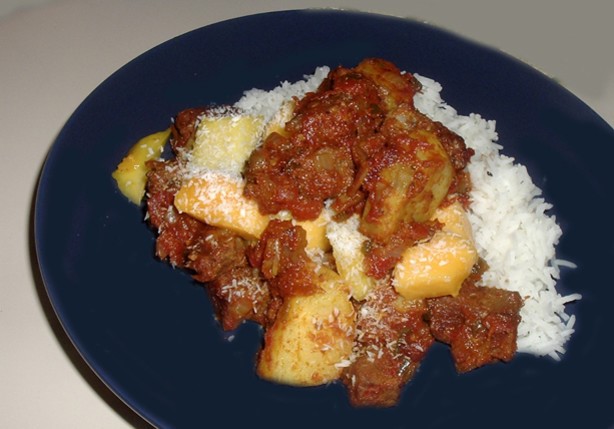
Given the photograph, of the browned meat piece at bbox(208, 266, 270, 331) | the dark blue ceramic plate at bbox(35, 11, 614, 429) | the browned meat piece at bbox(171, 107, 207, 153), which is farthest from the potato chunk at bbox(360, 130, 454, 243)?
the browned meat piece at bbox(171, 107, 207, 153)

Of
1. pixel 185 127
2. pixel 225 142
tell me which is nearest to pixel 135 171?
pixel 185 127

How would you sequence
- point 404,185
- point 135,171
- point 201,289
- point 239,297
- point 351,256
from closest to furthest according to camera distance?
point 404,185 < point 351,256 < point 239,297 < point 201,289 < point 135,171

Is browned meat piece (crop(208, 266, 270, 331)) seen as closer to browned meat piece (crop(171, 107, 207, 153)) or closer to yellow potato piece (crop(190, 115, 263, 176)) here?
yellow potato piece (crop(190, 115, 263, 176))

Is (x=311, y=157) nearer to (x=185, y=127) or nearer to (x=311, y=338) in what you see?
(x=311, y=338)

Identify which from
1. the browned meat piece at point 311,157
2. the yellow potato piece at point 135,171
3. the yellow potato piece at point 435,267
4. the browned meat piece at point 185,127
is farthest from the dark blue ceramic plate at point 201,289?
the browned meat piece at point 311,157

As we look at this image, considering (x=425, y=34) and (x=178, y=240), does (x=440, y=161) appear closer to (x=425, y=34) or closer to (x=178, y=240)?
(x=178, y=240)

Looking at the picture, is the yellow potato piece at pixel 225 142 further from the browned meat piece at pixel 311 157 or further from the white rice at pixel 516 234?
the white rice at pixel 516 234

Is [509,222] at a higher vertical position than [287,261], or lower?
higher
